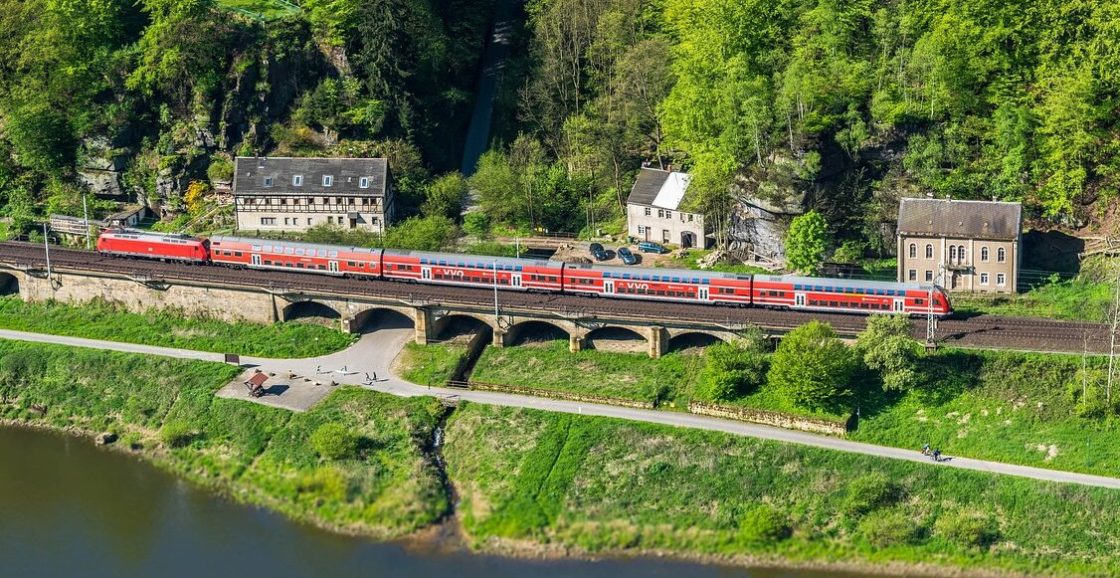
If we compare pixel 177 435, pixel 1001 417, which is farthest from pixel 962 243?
pixel 177 435

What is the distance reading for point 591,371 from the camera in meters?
106

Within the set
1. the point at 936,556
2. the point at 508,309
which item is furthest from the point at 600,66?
the point at 936,556

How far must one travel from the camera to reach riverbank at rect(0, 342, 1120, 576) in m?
86.6

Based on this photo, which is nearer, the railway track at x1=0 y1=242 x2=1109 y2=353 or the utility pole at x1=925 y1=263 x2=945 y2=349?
the utility pole at x1=925 y1=263 x2=945 y2=349

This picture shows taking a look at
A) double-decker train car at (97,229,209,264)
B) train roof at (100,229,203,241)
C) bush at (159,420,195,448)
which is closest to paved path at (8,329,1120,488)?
bush at (159,420,195,448)

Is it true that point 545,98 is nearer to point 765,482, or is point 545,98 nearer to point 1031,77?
point 1031,77

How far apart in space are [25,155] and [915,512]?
91004 millimetres

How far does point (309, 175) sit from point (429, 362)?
2831cm

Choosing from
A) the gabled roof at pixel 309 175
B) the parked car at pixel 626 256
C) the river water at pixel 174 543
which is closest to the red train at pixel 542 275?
the gabled roof at pixel 309 175

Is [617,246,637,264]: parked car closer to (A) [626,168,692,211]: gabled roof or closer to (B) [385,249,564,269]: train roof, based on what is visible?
(A) [626,168,692,211]: gabled roof

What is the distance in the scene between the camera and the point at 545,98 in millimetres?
137000

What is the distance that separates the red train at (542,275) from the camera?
341 ft

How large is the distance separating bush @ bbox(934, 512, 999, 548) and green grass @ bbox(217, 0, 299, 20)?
84.3 meters

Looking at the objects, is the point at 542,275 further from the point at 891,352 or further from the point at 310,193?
the point at 891,352
